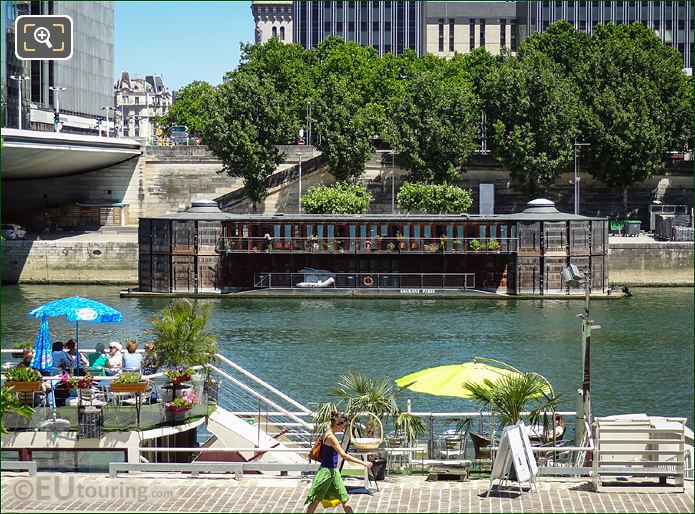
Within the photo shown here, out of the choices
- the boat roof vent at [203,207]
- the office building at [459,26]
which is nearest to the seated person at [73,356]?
the boat roof vent at [203,207]

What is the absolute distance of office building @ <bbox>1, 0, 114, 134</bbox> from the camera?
8931 cm

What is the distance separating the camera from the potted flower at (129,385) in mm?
21469

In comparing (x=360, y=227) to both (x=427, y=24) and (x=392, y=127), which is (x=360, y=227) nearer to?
(x=392, y=127)

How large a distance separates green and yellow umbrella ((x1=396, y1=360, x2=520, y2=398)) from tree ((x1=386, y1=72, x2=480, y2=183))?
60335mm

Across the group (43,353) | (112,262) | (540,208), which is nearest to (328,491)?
(43,353)

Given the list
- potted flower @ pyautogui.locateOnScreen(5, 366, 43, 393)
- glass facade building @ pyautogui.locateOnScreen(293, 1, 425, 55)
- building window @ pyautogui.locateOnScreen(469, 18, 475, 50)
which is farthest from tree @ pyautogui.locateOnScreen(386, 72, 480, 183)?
glass facade building @ pyautogui.locateOnScreen(293, 1, 425, 55)

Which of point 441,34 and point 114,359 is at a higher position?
point 441,34

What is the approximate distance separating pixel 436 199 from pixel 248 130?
13.2 metres

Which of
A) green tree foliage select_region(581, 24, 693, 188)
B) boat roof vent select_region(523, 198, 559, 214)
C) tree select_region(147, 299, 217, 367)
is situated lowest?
tree select_region(147, 299, 217, 367)

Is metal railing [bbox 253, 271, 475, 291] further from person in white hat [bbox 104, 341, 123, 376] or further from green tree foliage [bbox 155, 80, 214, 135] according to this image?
green tree foliage [bbox 155, 80, 214, 135]

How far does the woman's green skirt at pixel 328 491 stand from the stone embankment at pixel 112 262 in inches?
2274

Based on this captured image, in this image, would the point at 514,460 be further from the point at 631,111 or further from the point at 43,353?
the point at 631,111

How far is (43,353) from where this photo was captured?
24.1 m

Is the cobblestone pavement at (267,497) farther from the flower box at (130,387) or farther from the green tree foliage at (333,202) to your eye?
the green tree foliage at (333,202)
